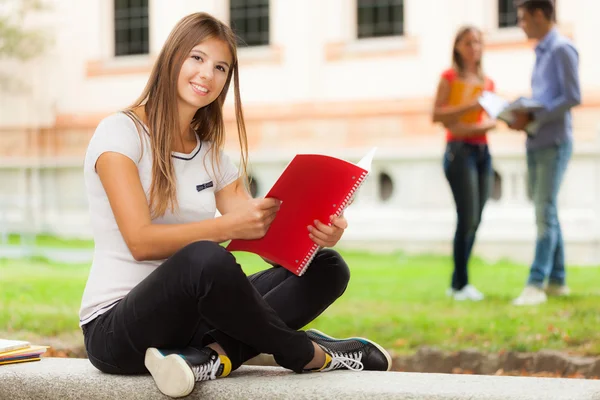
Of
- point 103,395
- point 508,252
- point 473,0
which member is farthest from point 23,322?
point 473,0

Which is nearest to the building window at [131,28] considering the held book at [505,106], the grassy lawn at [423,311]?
the grassy lawn at [423,311]

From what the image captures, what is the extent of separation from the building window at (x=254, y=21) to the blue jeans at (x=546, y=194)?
543 cm

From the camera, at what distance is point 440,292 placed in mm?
4773

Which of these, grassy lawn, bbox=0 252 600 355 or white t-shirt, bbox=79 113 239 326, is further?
grassy lawn, bbox=0 252 600 355

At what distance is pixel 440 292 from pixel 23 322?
Result: 2.09 m

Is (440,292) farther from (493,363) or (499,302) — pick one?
(493,363)

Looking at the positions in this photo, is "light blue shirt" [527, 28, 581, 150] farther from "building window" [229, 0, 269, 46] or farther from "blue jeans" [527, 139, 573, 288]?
"building window" [229, 0, 269, 46]

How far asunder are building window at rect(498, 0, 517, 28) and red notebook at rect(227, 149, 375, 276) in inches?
268

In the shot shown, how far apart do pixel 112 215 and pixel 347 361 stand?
0.55m

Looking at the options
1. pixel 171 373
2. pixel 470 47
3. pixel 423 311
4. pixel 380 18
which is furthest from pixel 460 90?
pixel 380 18

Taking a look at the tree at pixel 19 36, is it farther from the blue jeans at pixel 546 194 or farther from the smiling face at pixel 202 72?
the smiling face at pixel 202 72

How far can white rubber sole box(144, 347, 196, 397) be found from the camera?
162 centimetres

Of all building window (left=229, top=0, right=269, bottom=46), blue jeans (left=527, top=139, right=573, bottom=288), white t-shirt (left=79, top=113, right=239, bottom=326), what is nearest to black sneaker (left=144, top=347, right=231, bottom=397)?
white t-shirt (left=79, top=113, right=239, bottom=326)

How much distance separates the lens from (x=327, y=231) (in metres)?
1.70
